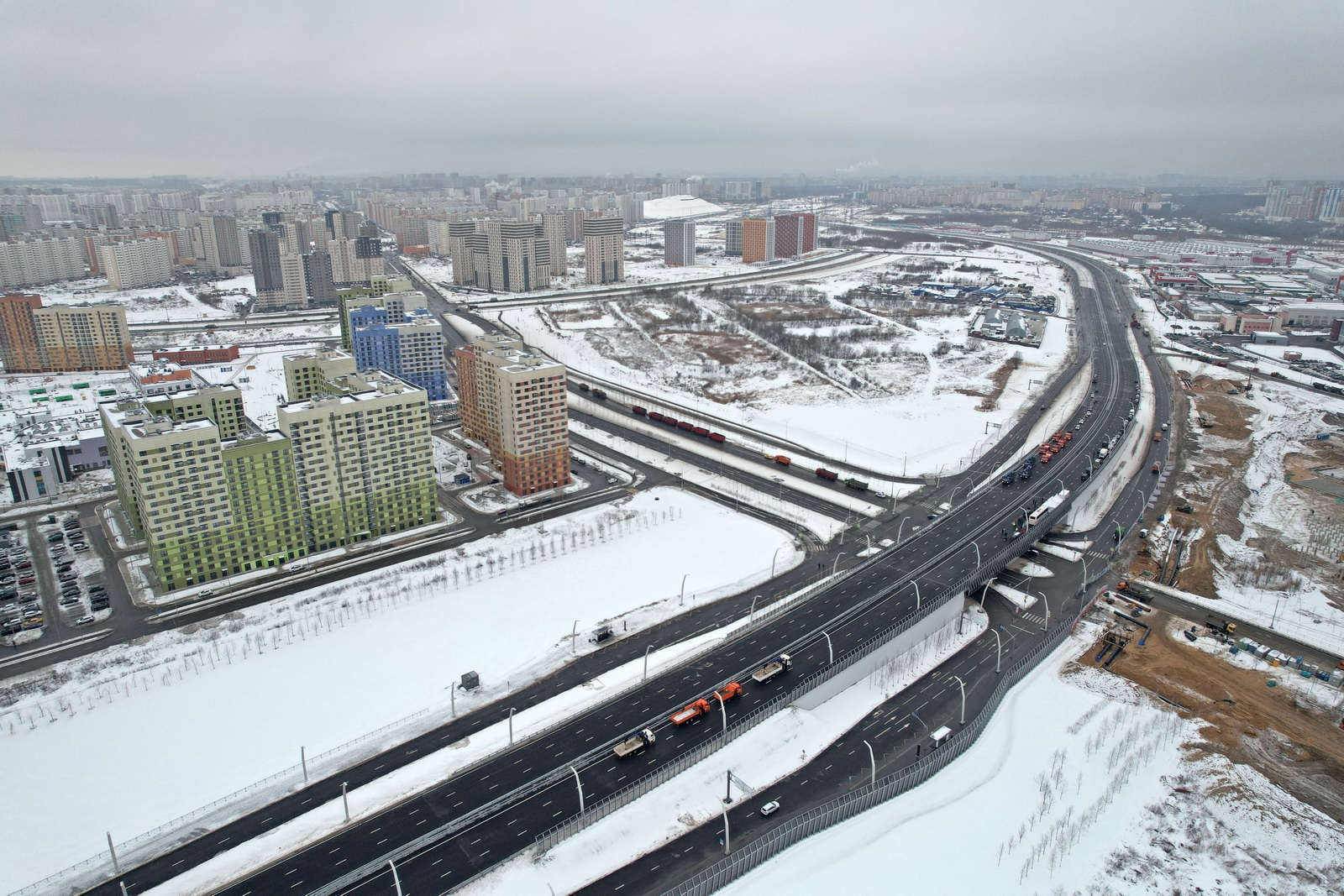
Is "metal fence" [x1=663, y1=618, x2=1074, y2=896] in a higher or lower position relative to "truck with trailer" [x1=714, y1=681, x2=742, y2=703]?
lower

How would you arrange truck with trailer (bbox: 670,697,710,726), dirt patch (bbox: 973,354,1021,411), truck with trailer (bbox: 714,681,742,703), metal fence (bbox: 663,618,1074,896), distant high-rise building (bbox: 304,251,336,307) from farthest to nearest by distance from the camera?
distant high-rise building (bbox: 304,251,336,307) → dirt patch (bbox: 973,354,1021,411) → truck with trailer (bbox: 714,681,742,703) → truck with trailer (bbox: 670,697,710,726) → metal fence (bbox: 663,618,1074,896)

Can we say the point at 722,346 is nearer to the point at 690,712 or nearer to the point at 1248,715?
the point at 690,712

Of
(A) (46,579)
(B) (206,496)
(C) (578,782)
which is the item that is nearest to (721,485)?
(C) (578,782)

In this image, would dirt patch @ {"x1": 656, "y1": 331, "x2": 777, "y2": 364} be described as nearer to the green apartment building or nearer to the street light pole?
the green apartment building

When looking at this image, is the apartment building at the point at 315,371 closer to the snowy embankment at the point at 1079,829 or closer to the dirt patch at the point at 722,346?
the snowy embankment at the point at 1079,829

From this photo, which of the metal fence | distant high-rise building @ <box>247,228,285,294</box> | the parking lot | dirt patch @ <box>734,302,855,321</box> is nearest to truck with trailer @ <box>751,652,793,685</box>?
the metal fence

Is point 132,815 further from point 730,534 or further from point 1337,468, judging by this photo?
point 1337,468
